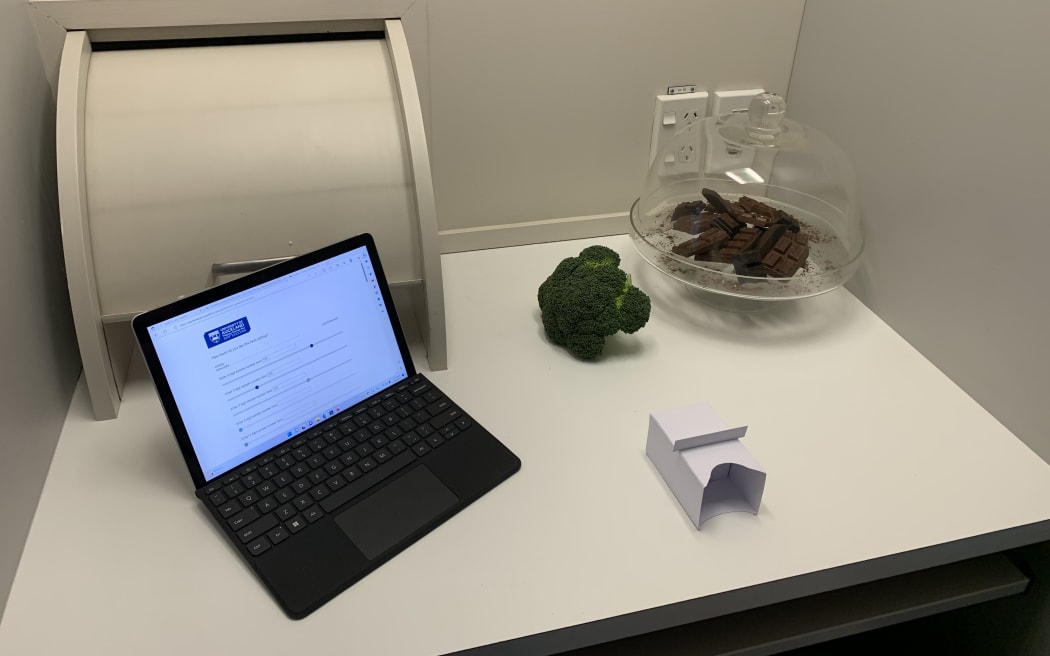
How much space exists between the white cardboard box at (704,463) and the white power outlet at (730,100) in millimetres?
536

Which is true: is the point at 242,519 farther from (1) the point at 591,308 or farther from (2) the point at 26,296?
(1) the point at 591,308

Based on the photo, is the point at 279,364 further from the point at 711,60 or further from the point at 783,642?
the point at 711,60

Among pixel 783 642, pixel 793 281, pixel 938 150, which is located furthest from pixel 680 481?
pixel 938 150

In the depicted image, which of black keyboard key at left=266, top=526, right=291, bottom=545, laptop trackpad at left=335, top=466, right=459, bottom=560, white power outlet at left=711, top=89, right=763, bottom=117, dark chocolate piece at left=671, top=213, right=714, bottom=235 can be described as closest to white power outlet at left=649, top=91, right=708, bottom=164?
white power outlet at left=711, top=89, right=763, bottom=117

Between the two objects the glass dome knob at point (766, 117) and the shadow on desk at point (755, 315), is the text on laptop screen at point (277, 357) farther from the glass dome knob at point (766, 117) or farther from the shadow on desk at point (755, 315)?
the glass dome knob at point (766, 117)

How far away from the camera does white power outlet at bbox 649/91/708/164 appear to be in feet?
3.48

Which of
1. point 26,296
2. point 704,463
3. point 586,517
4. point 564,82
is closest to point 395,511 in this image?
point 586,517

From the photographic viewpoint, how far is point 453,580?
0.62 meters

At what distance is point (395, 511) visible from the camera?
67cm

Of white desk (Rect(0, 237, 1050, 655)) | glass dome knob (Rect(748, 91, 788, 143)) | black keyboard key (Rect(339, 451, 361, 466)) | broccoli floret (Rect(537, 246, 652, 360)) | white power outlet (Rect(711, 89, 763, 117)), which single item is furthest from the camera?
white power outlet (Rect(711, 89, 763, 117))

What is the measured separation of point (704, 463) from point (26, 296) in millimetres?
617

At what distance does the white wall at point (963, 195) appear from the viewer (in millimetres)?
733

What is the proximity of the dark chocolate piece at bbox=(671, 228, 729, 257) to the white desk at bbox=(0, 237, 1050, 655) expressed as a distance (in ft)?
0.34

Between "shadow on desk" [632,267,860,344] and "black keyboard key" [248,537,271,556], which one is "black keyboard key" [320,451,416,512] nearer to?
"black keyboard key" [248,537,271,556]
